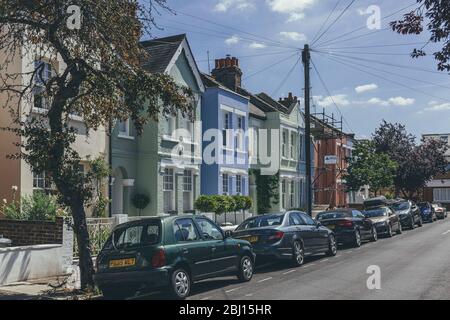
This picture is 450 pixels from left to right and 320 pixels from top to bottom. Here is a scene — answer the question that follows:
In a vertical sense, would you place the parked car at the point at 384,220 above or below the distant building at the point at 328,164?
below

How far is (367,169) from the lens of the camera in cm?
3841

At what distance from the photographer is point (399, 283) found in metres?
11.5

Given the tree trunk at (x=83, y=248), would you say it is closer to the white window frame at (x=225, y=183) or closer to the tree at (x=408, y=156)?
the white window frame at (x=225, y=183)

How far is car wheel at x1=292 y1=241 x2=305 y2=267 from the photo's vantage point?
15031mm

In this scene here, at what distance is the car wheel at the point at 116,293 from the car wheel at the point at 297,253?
16.3 feet

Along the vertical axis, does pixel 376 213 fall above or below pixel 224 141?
below

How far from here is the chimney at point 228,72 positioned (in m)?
33.6

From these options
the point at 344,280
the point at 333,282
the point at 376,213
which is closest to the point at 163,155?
the point at 376,213

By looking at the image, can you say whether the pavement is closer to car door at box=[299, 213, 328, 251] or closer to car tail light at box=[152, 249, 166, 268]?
car door at box=[299, 213, 328, 251]

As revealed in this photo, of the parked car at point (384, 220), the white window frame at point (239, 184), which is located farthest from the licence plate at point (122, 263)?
the white window frame at point (239, 184)

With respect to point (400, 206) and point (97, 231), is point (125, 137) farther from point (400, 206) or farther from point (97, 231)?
point (400, 206)

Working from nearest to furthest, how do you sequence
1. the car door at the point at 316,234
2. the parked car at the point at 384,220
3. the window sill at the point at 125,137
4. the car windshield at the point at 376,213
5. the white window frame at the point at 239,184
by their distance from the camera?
the car door at the point at 316,234, the window sill at the point at 125,137, the parked car at the point at 384,220, the car windshield at the point at 376,213, the white window frame at the point at 239,184

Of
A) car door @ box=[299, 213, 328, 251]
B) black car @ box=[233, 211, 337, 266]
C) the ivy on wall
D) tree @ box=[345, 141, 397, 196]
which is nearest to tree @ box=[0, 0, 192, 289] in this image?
black car @ box=[233, 211, 337, 266]

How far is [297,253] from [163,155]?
10.0 metres
